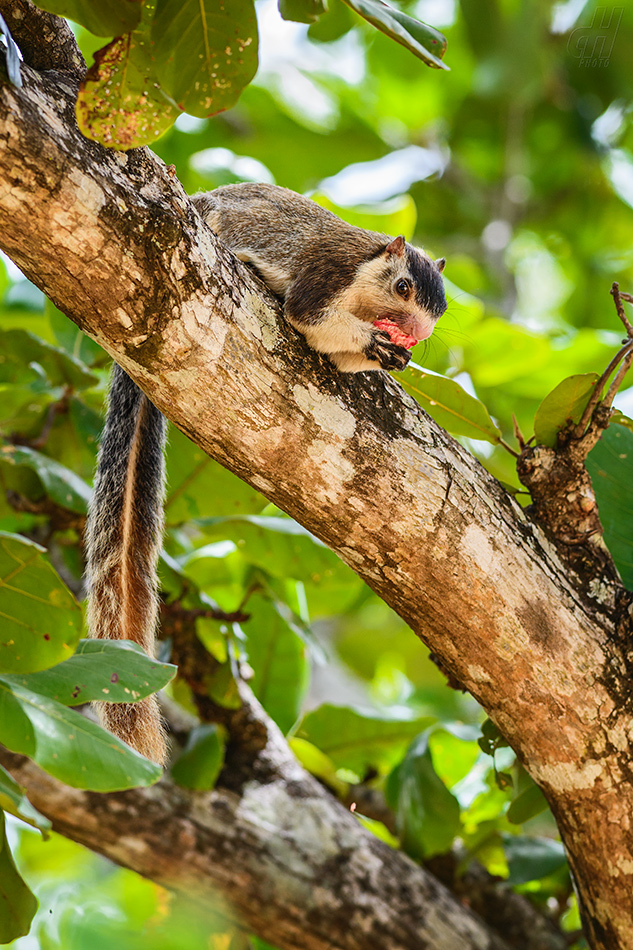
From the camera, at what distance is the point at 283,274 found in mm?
1617

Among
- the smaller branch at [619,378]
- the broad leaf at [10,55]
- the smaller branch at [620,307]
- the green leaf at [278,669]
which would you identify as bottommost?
the green leaf at [278,669]

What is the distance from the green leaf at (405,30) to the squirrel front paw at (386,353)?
440 millimetres

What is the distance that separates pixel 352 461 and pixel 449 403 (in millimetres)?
421

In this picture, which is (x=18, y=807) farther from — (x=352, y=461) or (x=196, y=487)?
(x=196, y=487)

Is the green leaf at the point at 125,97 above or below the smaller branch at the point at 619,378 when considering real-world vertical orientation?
below

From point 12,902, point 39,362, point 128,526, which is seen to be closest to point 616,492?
point 128,526

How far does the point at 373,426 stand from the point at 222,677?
1.00 meters

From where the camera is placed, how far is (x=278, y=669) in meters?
2.31

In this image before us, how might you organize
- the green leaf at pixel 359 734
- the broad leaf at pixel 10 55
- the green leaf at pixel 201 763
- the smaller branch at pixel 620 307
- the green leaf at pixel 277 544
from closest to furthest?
the broad leaf at pixel 10 55 < the smaller branch at pixel 620 307 < the green leaf at pixel 201 763 < the green leaf at pixel 277 544 < the green leaf at pixel 359 734

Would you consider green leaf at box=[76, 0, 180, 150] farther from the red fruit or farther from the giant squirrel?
the red fruit

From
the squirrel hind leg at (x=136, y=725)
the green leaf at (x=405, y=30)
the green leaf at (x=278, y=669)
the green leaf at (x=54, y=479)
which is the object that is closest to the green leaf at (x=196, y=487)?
the green leaf at (x=54, y=479)

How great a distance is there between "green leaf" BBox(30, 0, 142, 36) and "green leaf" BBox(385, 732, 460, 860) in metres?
1.65

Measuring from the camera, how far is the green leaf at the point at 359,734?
7.82ft

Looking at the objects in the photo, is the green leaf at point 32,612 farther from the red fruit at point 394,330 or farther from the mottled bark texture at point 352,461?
the red fruit at point 394,330
